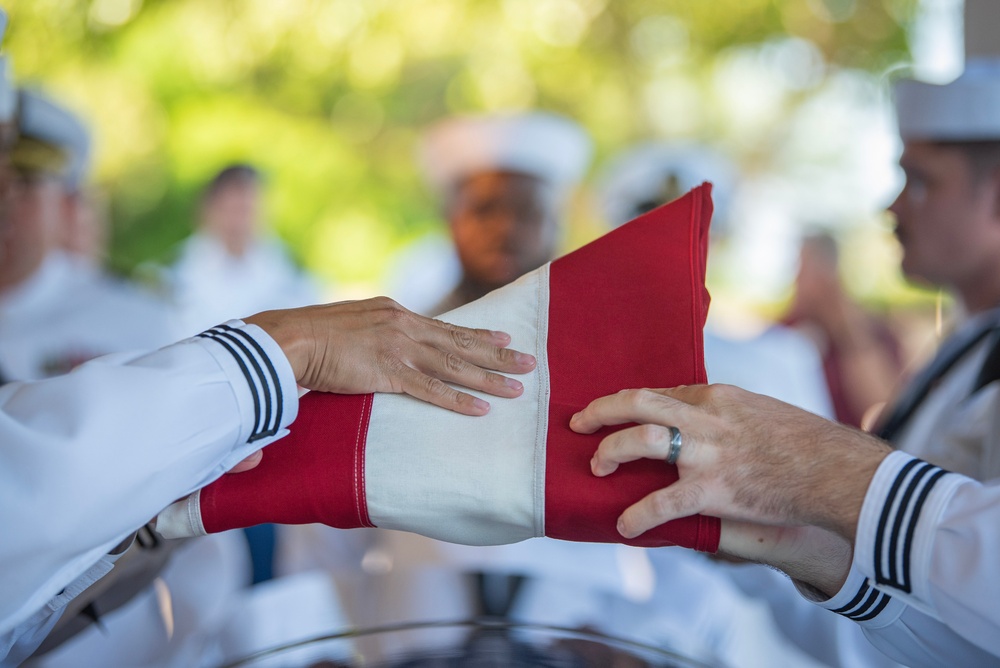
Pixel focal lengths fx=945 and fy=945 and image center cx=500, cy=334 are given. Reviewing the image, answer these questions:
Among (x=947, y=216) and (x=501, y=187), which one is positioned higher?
(x=501, y=187)

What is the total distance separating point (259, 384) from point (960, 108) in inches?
60.5

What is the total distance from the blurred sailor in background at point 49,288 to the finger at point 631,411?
196cm

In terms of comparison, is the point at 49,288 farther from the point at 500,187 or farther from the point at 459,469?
the point at 459,469

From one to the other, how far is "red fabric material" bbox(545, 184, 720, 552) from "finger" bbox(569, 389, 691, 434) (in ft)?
0.07

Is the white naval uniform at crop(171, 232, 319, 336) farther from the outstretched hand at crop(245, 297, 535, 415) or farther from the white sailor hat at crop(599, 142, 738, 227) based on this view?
the outstretched hand at crop(245, 297, 535, 415)

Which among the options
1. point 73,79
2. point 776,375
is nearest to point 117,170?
point 73,79

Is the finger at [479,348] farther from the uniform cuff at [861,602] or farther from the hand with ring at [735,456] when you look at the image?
the uniform cuff at [861,602]

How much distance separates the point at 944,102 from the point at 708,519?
4.27 ft

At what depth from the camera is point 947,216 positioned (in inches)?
76.1

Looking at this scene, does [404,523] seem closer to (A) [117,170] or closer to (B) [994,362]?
(B) [994,362]

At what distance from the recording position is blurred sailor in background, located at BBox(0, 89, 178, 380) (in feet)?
8.32

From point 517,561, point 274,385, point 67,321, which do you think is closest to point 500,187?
point 517,561

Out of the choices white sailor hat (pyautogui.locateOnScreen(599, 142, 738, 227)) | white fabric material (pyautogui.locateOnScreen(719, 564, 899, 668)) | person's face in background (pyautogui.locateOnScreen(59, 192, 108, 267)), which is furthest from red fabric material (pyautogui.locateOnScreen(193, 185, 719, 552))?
person's face in background (pyautogui.locateOnScreen(59, 192, 108, 267))

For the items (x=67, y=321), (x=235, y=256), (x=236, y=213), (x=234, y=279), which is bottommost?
(x=67, y=321)
